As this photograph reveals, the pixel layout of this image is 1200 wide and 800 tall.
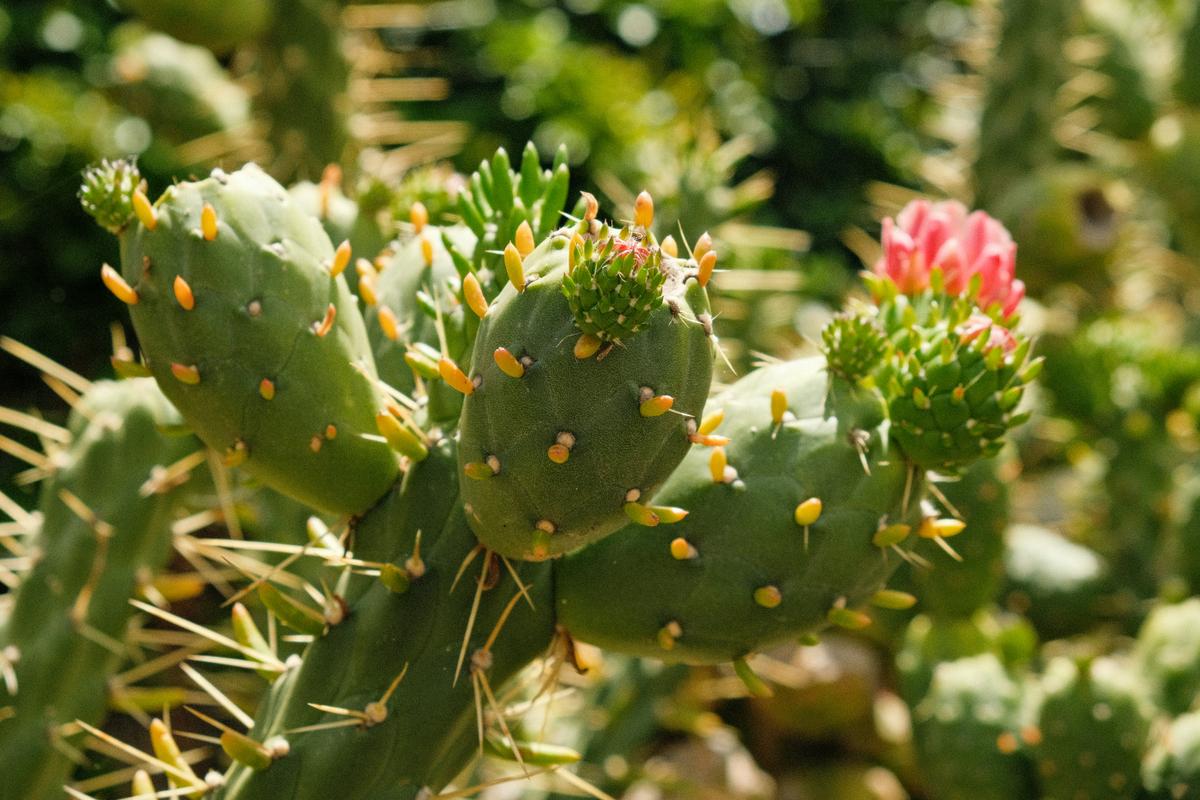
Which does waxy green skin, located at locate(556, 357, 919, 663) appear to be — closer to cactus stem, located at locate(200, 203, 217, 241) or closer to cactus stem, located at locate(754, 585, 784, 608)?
cactus stem, located at locate(754, 585, 784, 608)

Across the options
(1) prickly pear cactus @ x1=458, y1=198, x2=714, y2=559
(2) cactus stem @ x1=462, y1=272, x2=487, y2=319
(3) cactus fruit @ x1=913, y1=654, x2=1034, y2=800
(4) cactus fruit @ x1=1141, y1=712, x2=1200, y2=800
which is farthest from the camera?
(3) cactus fruit @ x1=913, y1=654, x2=1034, y2=800

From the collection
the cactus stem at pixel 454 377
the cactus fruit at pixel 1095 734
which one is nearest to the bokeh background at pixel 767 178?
the cactus fruit at pixel 1095 734

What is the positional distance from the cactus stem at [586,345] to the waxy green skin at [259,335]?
0.28 metres

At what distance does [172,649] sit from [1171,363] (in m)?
2.02

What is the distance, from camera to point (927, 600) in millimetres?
1703

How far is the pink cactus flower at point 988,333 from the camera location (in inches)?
33.7

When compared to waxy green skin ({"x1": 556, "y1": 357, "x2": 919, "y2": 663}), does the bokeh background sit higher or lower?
lower

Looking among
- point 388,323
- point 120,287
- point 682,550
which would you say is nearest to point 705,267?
point 682,550

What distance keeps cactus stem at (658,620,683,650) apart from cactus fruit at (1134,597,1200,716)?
3.02 ft

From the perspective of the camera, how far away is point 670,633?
865mm

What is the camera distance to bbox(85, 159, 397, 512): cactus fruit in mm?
841

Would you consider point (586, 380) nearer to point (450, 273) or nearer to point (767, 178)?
point (450, 273)

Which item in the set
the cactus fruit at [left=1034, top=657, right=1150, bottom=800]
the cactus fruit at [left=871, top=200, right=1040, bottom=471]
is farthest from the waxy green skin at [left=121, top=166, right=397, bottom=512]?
the cactus fruit at [left=1034, top=657, right=1150, bottom=800]

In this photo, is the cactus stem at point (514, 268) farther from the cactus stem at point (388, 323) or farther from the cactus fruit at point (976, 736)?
the cactus fruit at point (976, 736)
